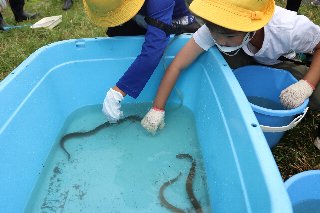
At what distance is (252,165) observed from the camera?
3.61 feet

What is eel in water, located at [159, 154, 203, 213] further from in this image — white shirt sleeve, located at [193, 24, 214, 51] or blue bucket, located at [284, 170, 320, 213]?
white shirt sleeve, located at [193, 24, 214, 51]

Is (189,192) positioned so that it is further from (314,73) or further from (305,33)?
(305,33)

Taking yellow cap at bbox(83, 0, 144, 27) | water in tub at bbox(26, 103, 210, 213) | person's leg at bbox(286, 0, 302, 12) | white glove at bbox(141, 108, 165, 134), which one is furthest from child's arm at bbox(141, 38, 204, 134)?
person's leg at bbox(286, 0, 302, 12)

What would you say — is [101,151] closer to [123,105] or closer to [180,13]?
[123,105]

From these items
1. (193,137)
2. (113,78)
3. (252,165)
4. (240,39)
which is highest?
(240,39)

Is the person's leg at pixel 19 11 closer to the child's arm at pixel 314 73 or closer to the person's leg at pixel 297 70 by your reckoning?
the person's leg at pixel 297 70

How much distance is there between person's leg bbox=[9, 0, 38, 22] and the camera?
3.74 m

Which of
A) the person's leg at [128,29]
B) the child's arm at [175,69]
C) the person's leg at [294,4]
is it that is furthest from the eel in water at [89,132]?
the person's leg at [294,4]

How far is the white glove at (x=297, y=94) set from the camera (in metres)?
1.55

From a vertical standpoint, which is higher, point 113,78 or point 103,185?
point 113,78

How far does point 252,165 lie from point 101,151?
39.1 inches

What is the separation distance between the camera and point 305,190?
1401mm

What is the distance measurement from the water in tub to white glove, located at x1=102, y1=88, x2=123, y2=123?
0.14m

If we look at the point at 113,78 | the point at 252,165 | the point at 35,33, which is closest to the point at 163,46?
the point at 113,78
